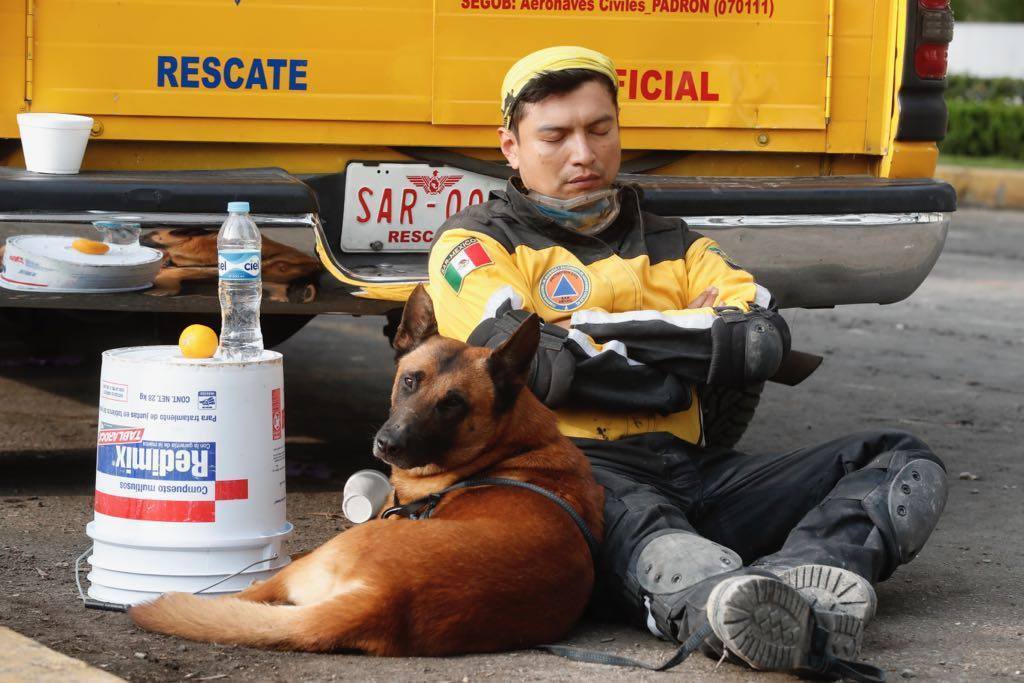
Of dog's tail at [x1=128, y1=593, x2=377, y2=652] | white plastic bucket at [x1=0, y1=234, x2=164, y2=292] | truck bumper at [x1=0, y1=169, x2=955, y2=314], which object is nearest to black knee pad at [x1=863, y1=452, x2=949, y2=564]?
dog's tail at [x1=128, y1=593, x2=377, y2=652]

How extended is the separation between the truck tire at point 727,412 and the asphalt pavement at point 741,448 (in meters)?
0.70

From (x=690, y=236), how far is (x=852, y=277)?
1037 millimetres

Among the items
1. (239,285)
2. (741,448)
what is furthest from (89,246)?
(741,448)

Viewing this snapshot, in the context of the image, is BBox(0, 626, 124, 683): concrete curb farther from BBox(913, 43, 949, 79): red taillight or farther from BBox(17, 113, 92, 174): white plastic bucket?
BBox(913, 43, 949, 79): red taillight

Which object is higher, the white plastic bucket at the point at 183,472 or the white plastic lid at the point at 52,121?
the white plastic lid at the point at 52,121

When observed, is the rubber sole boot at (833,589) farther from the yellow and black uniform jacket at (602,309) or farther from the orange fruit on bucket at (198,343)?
the orange fruit on bucket at (198,343)

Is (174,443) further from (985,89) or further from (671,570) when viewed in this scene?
(985,89)

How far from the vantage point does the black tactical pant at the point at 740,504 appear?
3393mm

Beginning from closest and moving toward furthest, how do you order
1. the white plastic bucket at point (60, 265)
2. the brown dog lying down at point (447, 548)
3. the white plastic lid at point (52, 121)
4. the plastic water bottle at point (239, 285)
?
the brown dog lying down at point (447, 548) < the plastic water bottle at point (239, 285) < the white plastic bucket at point (60, 265) < the white plastic lid at point (52, 121)

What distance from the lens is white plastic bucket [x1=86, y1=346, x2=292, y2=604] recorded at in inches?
135

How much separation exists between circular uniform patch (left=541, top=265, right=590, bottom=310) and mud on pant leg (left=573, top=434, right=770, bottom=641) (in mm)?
350

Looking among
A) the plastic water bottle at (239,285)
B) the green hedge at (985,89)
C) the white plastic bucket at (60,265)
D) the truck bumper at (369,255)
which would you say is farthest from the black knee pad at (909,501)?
the green hedge at (985,89)

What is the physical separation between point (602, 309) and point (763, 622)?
1088 mm

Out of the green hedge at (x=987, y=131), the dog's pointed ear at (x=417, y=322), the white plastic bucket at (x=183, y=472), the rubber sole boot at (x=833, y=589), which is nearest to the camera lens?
the rubber sole boot at (x=833, y=589)
